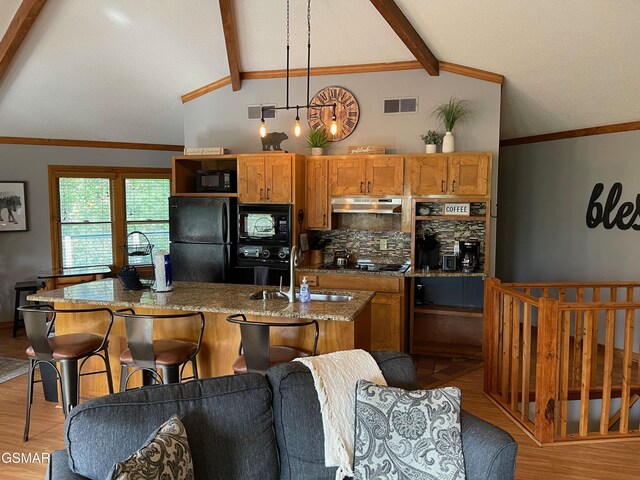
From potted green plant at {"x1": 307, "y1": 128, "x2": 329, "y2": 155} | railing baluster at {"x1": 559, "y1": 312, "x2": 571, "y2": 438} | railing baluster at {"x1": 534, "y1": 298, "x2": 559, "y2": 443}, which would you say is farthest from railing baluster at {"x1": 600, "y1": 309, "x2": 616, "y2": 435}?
potted green plant at {"x1": 307, "y1": 128, "x2": 329, "y2": 155}

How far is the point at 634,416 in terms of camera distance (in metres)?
4.56

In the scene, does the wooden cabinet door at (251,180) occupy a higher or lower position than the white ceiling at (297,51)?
lower

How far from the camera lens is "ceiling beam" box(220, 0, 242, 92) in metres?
4.82

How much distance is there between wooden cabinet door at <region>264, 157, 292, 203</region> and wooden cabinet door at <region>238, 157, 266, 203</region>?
0.22ft

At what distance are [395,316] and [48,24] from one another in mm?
4551

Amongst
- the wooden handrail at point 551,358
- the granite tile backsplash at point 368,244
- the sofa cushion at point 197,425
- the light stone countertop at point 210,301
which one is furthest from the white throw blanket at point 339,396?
the granite tile backsplash at point 368,244

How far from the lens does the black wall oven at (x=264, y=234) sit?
5367mm

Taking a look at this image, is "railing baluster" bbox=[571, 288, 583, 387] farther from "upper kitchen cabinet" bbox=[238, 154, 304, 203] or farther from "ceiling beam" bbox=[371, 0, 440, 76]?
"upper kitchen cabinet" bbox=[238, 154, 304, 203]

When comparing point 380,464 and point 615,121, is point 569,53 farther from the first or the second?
point 380,464

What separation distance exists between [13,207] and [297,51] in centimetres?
417

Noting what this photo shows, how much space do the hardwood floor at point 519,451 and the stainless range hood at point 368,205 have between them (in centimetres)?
206

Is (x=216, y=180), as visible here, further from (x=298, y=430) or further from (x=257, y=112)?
(x=298, y=430)

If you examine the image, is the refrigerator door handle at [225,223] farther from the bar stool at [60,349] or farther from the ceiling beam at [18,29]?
the ceiling beam at [18,29]

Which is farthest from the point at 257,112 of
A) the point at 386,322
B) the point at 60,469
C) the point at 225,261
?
the point at 60,469
